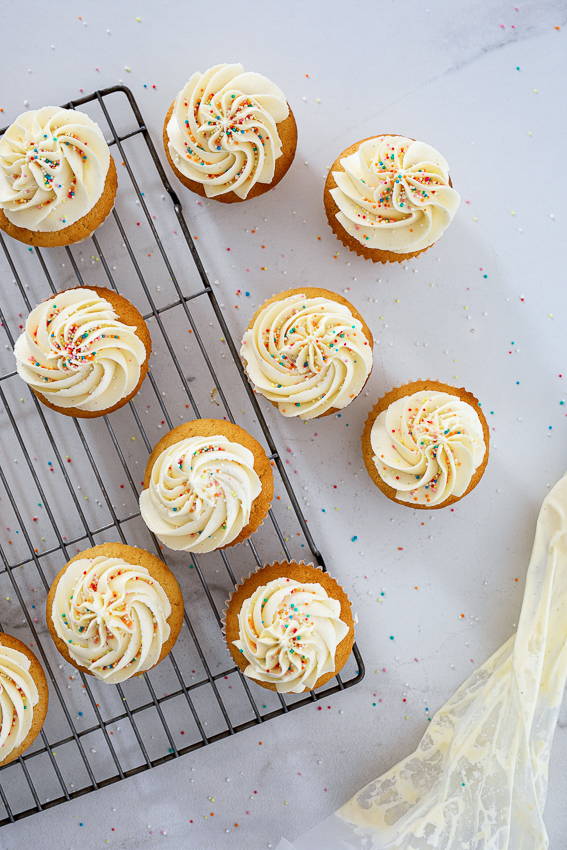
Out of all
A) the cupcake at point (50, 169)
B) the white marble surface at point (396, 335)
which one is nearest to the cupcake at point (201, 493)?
the white marble surface at point (396, 335)

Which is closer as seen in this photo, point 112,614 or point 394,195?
point 112,614

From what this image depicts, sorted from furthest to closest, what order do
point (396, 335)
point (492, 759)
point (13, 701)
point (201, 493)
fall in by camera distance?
point (396, 335) < point (492, 759) < point (13, 701) < point (201, 493)

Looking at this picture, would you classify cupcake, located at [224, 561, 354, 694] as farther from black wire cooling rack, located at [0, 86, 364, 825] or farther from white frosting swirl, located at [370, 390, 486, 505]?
white frosting swirl, located at [370, 390, 486, 505]

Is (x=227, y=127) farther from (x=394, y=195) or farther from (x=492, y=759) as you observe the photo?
(x=492, y=759)

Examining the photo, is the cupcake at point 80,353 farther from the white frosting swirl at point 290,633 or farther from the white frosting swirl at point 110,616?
the white frosting swirl at point 290,633

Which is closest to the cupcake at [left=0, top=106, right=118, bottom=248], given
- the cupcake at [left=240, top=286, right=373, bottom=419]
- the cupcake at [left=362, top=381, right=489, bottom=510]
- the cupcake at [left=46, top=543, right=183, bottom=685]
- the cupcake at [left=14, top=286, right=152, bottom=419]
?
the cupcake at [left=14, top=286, right=152, bottom=419]

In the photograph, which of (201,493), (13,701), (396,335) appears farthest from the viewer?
(396,335)

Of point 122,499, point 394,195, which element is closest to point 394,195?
point 394,195
